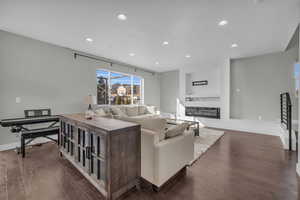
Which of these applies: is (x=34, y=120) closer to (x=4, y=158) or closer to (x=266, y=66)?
(x=4, y=158)

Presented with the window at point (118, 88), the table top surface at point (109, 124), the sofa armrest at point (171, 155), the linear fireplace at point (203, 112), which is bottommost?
the sofa armrest at point (171, 155)

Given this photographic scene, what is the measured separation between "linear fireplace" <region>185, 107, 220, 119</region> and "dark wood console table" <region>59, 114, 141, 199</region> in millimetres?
4758

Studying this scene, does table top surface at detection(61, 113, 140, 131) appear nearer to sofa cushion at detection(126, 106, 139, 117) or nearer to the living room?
the living room

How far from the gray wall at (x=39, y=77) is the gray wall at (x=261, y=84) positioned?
563 cm

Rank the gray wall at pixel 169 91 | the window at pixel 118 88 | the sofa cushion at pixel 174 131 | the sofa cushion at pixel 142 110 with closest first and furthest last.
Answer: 1. the sofa cushion at pixel 174 131
2. the window at pixel 118 88
3. the sofa cushion at pixel 142 110
4. the gray wall at pixel 169 91

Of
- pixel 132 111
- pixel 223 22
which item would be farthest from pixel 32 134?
pixel 223 22

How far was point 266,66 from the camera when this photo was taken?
4621 millimetres

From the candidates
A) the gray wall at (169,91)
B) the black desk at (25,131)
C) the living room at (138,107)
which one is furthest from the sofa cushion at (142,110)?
the black desk at (25,131)

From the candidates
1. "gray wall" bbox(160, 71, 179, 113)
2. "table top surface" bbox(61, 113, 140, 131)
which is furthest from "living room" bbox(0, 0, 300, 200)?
"gray wall" bbox(160, 71, 179, 113)

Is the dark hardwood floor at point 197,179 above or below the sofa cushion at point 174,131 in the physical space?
below

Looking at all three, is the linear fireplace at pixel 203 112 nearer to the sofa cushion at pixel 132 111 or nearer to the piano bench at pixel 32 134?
the sofa cushion at pixel 132 111

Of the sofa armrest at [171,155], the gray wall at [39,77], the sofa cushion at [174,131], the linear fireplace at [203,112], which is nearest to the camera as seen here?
the sofa armrest at [171,155]

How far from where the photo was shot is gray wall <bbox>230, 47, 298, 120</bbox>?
4.30 meters

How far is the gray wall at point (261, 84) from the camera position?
430cm
